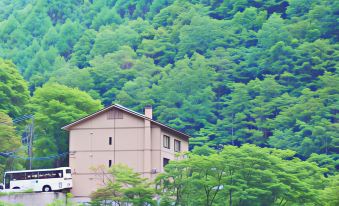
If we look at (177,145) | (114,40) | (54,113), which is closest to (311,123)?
(54,113)

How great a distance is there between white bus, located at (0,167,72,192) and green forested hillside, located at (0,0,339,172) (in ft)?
26.5

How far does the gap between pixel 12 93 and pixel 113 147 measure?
2349cm

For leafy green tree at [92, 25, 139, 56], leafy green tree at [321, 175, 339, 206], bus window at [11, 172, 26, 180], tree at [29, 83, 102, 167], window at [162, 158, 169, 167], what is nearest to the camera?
leafy green tree at [321, 175, 339, 206]

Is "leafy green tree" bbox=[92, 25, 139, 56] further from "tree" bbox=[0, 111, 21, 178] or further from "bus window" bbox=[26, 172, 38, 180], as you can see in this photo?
"bus window" bbox=[26, 172, 38, 180]

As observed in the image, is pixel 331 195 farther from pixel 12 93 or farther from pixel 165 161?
pixel 12 93

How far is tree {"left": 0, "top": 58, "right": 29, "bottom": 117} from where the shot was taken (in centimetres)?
8550

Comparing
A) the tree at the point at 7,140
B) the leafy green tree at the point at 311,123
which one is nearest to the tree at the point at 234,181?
the tree at the point at 7,140

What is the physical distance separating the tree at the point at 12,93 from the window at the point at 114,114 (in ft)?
59.9

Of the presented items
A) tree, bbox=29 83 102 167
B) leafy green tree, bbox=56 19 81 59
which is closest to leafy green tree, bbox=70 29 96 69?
leafy green tree, bbox=56 19 81 59

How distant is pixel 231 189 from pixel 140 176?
334 inches

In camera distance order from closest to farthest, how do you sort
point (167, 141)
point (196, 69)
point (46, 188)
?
point (46, 188) → point (167, 141) → point (196, 69)

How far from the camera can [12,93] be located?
287 ft

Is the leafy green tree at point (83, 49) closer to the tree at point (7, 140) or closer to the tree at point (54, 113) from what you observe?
the tree at point (54, 113)

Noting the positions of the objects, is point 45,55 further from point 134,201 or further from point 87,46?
point 134,201
